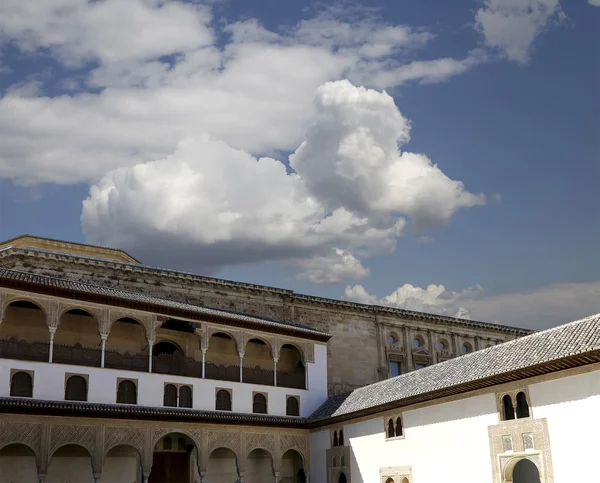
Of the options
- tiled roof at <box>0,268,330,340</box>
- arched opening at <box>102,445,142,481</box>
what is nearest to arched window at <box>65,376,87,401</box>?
arched opening at <box>102,445,142,481</box>

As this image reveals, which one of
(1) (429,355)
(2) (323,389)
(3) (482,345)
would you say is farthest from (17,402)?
(3) (482,345)

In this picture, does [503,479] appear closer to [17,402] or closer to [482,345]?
[17,402]

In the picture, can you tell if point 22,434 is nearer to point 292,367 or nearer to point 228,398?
point 228,398

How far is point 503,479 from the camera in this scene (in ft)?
62.4

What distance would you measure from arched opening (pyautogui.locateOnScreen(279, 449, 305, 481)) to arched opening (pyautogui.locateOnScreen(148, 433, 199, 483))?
400 centimetres

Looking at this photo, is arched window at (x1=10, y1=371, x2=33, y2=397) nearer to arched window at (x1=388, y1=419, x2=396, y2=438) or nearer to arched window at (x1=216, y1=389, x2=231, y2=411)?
arched window at (x1=216, y1=389, x2=231, y2=411)

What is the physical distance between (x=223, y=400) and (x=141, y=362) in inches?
141

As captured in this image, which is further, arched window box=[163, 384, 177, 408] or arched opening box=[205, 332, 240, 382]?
arched opening box=[205, 332, 240, 382]

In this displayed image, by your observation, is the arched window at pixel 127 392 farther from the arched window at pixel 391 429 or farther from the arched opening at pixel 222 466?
the arched window at pixel 391 429

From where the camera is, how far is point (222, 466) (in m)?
28.2

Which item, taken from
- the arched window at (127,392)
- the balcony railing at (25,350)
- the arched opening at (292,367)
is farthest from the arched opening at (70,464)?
the arched opening at (292,367)

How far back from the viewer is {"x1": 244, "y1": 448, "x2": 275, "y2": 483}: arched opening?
94.5 ft

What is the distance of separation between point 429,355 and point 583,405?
23.5 meters

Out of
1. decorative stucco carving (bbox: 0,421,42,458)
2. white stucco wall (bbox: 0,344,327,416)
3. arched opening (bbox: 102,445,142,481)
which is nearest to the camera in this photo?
decorative stucco carving (bbox: 0,421,42,458)
